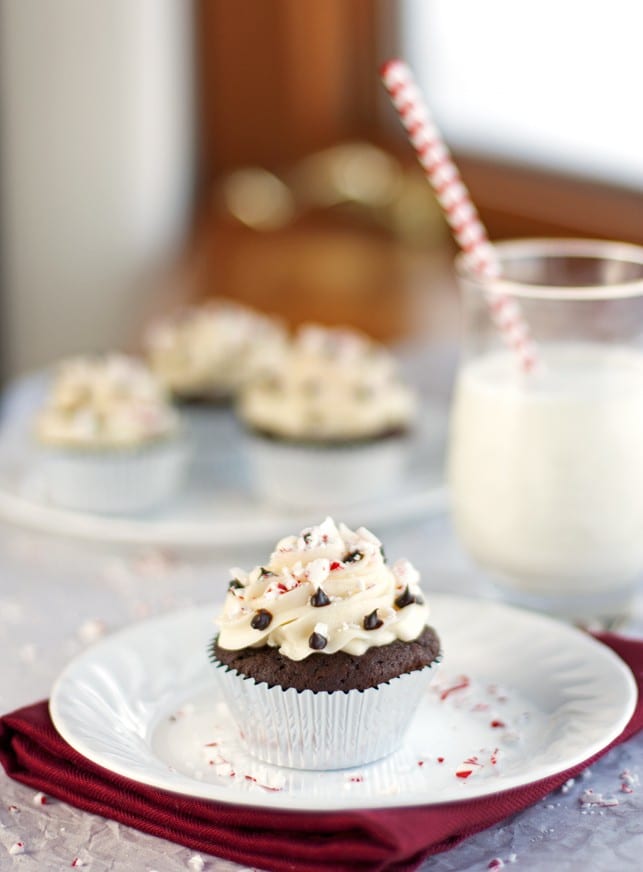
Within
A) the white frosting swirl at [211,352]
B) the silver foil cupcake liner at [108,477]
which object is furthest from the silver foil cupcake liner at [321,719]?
the white frosting swirl at [211,352]

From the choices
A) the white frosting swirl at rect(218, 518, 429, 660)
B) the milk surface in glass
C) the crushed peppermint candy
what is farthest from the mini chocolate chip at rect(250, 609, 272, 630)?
the milk surface in glass

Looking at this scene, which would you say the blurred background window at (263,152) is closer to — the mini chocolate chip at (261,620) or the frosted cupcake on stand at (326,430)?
the frosted cupcake on stand at (326,430)

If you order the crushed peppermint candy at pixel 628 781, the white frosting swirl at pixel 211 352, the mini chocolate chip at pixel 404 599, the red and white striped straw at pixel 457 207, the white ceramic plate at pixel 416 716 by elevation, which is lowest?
the crushed peppermint candy at pixel 628 781

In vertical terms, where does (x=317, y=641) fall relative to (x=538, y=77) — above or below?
below

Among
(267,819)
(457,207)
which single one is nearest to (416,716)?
(267,819)

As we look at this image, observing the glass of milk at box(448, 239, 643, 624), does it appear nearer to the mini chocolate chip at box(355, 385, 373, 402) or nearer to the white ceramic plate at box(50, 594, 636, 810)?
the white ceramic plate at box(50, 594, 636, 810)

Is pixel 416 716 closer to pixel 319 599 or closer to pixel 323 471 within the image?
pixel 319 599
